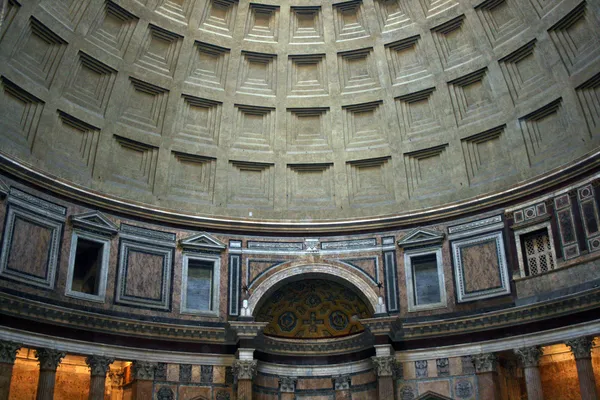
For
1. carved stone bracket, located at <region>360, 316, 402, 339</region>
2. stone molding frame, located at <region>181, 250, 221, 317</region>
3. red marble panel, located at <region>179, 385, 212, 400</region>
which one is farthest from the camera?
stone molding frame, located at <region>181, 250, 221, 317</region>

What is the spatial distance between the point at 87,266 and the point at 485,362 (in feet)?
52.2

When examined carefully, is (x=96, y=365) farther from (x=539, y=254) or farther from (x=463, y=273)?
(x=539, y=254)

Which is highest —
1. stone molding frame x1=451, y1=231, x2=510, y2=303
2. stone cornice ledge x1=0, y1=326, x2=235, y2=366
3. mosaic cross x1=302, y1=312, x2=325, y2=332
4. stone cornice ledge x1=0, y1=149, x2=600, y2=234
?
stone cornice ledge x1=0, y1=149, x2=600, y2=234

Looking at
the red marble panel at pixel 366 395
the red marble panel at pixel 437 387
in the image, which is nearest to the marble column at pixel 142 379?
the red marble panel at pixel 366 395

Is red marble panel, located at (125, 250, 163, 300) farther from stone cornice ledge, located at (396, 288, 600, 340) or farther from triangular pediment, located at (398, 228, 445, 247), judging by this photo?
triangular pediment, located at (398, 228, 445, 247)

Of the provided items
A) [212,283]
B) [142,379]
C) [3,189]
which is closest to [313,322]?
[212,283]

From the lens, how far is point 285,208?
30641 mm

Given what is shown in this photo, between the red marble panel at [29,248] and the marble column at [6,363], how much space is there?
107 inches

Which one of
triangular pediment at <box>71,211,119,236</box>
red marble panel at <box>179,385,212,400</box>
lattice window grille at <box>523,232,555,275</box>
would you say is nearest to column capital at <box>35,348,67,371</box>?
triangular pediment at <box>71,211,119,236</box>

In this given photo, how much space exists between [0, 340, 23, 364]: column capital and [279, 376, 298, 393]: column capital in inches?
433

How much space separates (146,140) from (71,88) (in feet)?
12.2

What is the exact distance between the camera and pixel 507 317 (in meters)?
25.4

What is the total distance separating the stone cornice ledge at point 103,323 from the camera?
22906 millimetres

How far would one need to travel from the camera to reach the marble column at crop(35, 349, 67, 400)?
916 inches
